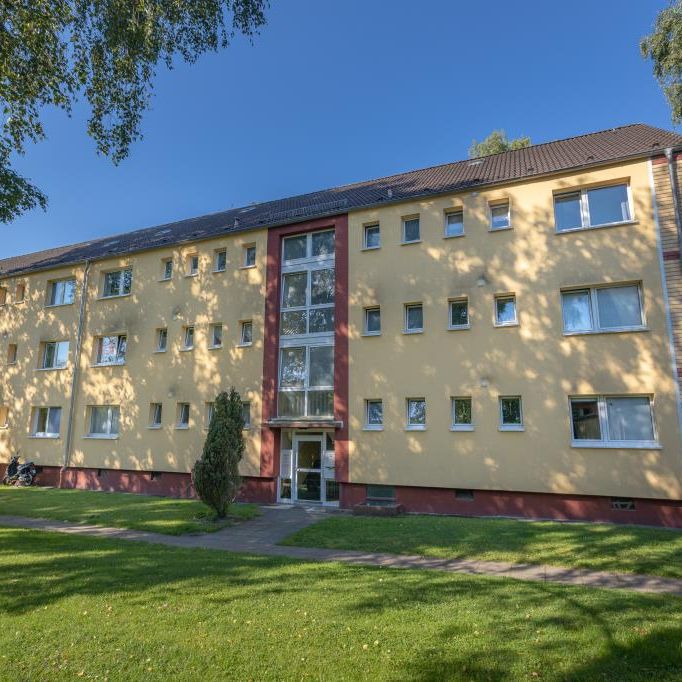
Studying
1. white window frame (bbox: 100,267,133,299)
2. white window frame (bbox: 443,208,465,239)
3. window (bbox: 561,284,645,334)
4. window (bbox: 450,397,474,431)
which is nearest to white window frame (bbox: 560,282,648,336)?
window (bbox: 561,284,645,334)

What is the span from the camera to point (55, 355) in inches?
894

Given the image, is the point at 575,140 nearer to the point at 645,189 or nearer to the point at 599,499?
the point at 645,189

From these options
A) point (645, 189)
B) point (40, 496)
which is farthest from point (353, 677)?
point (40, 496)

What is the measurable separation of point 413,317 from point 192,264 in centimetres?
955

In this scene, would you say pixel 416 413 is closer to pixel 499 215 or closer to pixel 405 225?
pixel 405 225

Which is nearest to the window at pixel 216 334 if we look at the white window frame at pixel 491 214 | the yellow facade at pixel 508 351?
the yellow facade at pixel 508 351

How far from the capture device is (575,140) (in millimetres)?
18016

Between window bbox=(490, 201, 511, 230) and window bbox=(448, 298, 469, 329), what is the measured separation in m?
2.36

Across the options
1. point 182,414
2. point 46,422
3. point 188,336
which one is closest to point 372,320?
point 188,336

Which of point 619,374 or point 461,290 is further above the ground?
point 461,290

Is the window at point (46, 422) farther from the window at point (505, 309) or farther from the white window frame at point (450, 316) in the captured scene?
the window at point (505, 309)

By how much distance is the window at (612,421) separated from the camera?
12625mm

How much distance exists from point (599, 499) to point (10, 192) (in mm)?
20787

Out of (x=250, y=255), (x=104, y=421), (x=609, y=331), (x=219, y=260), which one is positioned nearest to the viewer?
(x=609, y=331)
